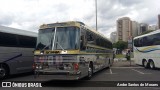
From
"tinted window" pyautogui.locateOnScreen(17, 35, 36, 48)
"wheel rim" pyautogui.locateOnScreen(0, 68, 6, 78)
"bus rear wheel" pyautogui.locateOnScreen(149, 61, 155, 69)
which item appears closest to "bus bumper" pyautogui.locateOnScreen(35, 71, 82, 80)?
"wheel rim" pyautogui.locateOnScreen(0, 68, 6, 78)

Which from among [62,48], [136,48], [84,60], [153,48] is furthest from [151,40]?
[62,48]

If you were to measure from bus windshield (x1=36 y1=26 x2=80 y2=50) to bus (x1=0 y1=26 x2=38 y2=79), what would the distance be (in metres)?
3.18

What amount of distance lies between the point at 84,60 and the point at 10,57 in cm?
509

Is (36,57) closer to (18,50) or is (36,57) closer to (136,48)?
(18,50)

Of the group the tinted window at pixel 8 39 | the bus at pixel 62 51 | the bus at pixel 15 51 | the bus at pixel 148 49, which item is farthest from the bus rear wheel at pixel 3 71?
the bus at pixel 148 49

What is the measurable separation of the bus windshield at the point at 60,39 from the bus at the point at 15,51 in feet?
10.4

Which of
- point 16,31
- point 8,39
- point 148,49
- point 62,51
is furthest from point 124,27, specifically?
point 62,51

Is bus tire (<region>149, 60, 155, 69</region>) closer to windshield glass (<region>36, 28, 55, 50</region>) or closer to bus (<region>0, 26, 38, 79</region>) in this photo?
bus (<region>0, 26, 38, 79</region>)

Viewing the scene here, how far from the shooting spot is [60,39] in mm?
11148

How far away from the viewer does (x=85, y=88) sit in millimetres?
10375

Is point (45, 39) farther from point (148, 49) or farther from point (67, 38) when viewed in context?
point (148, 49)

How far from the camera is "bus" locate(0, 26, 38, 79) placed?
44.5 feet

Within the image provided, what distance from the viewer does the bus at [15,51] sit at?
13.6 m

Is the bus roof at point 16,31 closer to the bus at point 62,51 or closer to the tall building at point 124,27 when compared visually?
the bus at point 62,51
